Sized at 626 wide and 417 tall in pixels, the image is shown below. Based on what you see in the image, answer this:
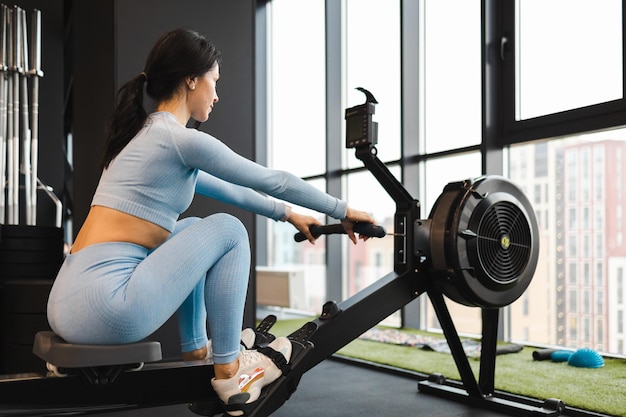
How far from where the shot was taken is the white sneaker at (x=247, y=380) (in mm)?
1721

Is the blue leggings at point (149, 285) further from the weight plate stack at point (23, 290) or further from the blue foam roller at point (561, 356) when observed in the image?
the blue foam roller at point (561, 356)

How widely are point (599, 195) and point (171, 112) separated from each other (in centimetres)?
293

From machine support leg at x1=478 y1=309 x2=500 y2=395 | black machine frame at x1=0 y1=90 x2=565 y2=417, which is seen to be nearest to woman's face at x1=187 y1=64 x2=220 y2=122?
black machine frame at x1=0 y1=90 x2=565 y2=417

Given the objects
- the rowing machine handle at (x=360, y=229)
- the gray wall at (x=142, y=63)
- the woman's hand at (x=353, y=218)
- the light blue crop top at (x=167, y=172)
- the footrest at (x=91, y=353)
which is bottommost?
the footrest at (x=91, y=353)

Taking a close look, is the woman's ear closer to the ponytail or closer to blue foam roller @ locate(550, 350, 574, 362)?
the ponytail

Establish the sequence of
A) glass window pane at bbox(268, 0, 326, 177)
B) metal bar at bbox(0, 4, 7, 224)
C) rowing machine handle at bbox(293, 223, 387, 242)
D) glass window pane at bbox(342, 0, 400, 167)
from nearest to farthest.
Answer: rowing machine handle at bbox(293, 223, 387, 242), metal bar at bbox(0, 4, 7, 224), glass window pane at bbox(342, 0, 400, 167), glass window pane at bbox(268, 0, 326, 177)

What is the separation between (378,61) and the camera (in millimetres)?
5324

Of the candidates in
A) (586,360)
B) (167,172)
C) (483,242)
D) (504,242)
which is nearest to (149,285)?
(167,172)

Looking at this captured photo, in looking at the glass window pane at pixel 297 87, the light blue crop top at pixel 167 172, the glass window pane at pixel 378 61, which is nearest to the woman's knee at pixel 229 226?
the light blue crop top at pixel 167 172

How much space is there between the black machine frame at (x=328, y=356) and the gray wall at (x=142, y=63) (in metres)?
1.20

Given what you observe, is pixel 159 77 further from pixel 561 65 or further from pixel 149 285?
pixel 561 65

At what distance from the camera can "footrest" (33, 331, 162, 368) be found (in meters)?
1.52

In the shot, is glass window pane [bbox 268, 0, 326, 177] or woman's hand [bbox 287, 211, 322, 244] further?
glass window pane [bbox 268, 0, 326, 177]

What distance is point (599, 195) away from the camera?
3.74 m
